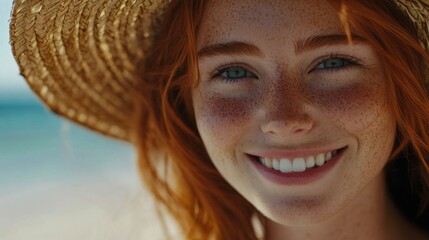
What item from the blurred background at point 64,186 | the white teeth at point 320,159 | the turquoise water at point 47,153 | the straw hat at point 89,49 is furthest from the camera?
the turquoise water at point 47,153

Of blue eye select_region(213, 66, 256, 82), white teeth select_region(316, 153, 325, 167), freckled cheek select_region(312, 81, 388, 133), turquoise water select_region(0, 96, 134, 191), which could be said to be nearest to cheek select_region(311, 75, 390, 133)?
freckled cheek select_region(312, 81, 388, 133)

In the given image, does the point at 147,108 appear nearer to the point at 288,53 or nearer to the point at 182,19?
the point at 182,19

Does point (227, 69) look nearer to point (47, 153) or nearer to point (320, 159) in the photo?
point (320, 159)

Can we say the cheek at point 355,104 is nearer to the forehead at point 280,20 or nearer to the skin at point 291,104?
the skin at point 291,104

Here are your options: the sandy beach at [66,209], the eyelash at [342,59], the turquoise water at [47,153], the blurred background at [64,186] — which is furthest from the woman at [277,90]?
the turquoise water at [47,153]

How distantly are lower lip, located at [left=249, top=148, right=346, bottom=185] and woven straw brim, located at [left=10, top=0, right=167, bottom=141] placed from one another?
57 centimetres

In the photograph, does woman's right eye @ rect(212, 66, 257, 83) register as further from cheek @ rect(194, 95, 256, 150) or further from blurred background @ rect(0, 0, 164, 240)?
blurred background @ rect(0, 0, 164, 240)

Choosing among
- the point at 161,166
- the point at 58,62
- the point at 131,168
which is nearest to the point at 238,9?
the point at 58,62

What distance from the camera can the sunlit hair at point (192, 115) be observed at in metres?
1.75

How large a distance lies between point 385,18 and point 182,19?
55cm

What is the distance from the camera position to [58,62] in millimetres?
2203

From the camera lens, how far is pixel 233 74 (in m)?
1.86

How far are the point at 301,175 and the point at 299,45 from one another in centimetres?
34

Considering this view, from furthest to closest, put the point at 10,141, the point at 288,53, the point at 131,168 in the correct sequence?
the point at 10,141, the point at 131,168, the point at 288,53
